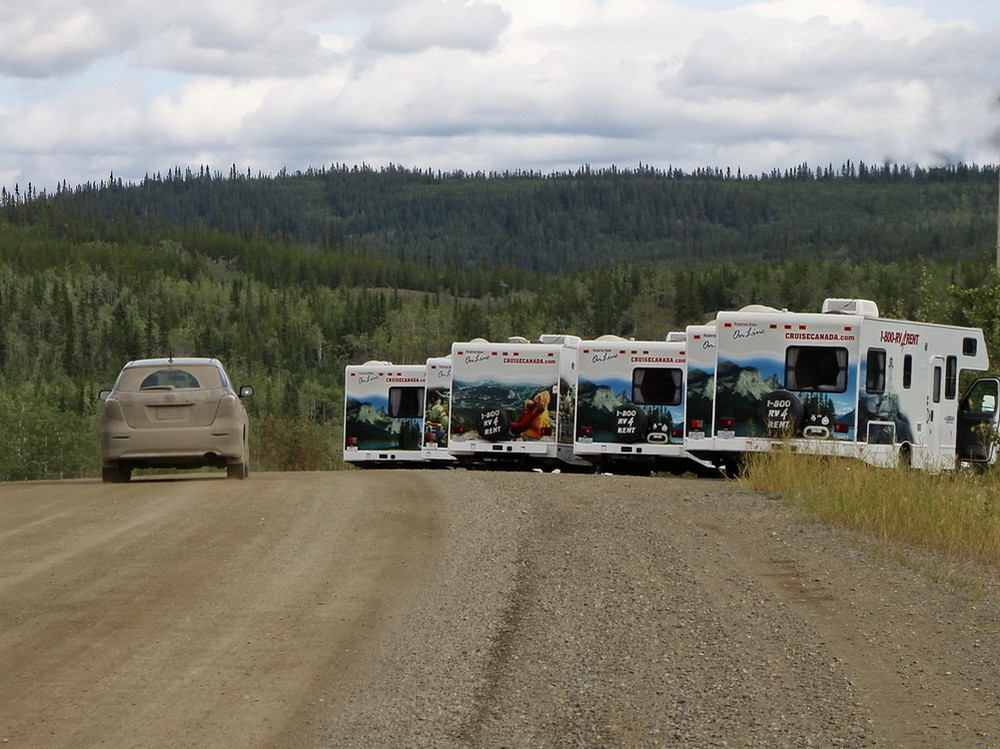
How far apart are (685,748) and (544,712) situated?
76cm

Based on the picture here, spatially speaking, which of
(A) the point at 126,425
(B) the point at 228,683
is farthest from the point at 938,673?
(A) the point at 126,425

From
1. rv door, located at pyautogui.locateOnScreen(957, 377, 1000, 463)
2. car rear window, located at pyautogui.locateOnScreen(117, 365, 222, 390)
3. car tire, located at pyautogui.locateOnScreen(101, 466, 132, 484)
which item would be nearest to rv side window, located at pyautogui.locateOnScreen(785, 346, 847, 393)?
rv door, located at pyautogui.locateOnScreen(957, 377, 1000, 463)

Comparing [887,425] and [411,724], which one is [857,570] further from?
[887,425]

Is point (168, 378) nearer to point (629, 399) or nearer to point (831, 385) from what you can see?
point (831, 385)

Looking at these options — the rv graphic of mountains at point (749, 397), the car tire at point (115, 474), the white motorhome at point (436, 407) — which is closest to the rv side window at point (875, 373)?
the rv graphic of mountains at point (749, 397)

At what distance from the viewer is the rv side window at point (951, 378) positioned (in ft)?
75.0

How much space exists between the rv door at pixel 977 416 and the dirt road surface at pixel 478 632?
10259 millimetres

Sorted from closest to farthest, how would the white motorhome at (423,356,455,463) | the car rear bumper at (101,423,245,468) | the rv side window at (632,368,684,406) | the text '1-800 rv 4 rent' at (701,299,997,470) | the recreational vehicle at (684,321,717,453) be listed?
the car rear bumper at (101,423,245,468) → the text '1-800 rv 4 rent' at (701,299,997,470) → the recreational vehicle at (684,321,717,453) → the rv side window at (632,368,684,406) → the white motorhome at (423,356,455,463)

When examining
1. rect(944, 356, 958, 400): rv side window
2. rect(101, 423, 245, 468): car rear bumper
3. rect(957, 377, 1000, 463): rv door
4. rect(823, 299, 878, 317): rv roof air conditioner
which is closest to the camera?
rect(101, 423, 245, 468): car rear bumper

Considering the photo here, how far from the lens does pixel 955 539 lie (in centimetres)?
1264

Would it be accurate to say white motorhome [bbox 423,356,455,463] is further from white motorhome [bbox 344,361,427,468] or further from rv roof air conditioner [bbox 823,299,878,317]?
rv roof air conditioner [bbox 823,299,878,317]

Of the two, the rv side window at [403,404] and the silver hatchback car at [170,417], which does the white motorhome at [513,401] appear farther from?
the silver hatchback car at [170,417]

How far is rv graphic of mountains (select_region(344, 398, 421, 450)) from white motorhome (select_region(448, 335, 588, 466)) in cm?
789

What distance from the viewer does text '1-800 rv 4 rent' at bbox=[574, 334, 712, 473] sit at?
26375 mm
